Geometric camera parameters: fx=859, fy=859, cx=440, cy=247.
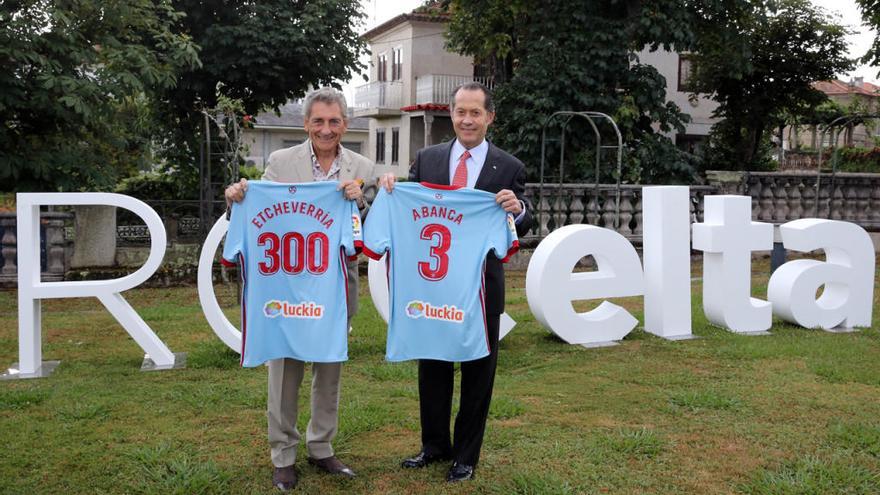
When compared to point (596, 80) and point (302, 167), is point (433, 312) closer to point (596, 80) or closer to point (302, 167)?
point (302, 167)

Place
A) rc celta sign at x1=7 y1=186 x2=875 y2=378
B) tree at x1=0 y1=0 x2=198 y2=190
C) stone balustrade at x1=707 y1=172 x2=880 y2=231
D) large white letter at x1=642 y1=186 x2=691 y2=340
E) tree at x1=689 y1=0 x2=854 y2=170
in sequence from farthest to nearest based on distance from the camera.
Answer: tree at x1=689 y1=0 x2=854 y2=170 < stone balustrade at x1=707 y1=172 x2=880 y2=231 < tree at x1=0 y1=0 x2=198 y2=190 < large white letter at x1=642 y1=186 x2=691 y2=340 < rc celta sign at x1=7 y1=186 x2=875 y2=378

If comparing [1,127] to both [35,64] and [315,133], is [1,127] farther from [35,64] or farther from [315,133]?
[315,133]

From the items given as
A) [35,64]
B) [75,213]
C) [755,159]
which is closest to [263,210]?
[35,64]

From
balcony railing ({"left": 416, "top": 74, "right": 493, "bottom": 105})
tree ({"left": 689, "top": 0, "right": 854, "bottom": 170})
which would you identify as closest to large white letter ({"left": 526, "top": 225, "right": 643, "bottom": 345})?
tree ({"left": 689, "top": 0, "right": 854, "bottom": 170})

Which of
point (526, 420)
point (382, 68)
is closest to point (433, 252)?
point (526, 420)

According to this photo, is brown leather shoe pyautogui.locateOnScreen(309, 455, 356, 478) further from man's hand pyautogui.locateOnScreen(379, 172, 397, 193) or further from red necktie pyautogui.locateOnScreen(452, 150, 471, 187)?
red necktie pyautogui.locateOnScreen(452, 150, 471, 187)

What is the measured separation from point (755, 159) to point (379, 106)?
14812mm

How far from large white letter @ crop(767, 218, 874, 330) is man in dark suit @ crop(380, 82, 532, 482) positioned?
16.3 ft

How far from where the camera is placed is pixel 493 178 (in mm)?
4582

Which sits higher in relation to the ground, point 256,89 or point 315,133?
point 256,89

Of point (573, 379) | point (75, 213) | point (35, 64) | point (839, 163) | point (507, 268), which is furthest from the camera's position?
point (839, 163)

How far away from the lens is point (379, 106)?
113 ft

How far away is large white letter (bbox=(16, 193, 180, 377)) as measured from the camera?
260 inches

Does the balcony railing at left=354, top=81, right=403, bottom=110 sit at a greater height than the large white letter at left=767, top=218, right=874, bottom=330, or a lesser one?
greater
